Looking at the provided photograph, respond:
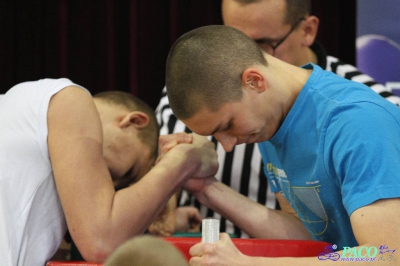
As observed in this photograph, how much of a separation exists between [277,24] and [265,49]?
10 cm

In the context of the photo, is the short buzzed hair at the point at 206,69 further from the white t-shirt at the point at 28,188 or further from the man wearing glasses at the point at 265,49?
the man wearing glasses at the point at 265,49

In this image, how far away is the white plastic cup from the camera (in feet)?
4.02

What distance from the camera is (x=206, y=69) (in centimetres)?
139

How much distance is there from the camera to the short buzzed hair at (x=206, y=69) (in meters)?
1.39

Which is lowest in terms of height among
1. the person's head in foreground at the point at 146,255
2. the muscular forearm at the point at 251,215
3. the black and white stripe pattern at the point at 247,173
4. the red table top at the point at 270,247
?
the black and white stripe pattern at the point at 247,173

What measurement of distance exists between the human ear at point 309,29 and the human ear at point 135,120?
782 millimetres

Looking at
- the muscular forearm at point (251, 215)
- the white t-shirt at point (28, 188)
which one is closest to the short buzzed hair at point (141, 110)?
the muscular forearm at point (251, 215)

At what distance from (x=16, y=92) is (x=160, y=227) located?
617mm

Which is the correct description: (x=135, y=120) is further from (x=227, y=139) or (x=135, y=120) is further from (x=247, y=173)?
(x=247, y=173)

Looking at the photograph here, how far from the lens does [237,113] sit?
4.65 ft

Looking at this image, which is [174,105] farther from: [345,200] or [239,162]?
[239,162]

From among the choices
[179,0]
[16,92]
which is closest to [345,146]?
[16,92]

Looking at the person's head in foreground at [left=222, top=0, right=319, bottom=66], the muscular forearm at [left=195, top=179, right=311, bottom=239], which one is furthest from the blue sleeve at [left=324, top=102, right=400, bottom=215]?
the person's head in foreground at [left=222, top=0, right=319, bottom=66]

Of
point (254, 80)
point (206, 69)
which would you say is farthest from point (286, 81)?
point (206, 69)
